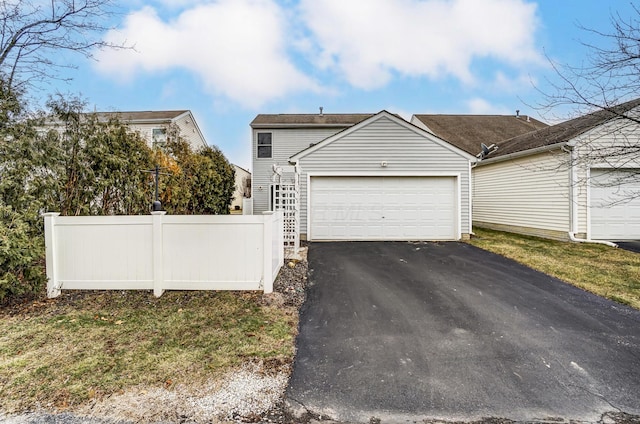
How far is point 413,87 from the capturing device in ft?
50.0

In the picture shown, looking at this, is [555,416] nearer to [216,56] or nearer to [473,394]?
A: [473,394]

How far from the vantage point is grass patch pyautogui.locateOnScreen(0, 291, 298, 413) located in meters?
2.67

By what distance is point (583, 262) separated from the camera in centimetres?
741

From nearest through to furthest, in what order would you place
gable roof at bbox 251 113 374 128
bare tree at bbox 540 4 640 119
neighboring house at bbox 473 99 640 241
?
1. bare tree at bbox 540 4 640 119
2. neighboring house at bbox 473 99 640 241
3. gable roof at bbox 251 113 374 128

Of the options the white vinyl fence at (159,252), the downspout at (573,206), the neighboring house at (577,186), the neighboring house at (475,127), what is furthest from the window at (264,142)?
the downspout at (573,206)

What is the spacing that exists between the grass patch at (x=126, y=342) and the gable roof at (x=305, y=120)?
13.0 meters

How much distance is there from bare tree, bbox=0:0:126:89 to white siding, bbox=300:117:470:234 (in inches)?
246

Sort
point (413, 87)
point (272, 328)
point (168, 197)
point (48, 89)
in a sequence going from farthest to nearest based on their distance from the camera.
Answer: point (413, 87) → point (168, 197) → point (48, 89) → point (272, 328)

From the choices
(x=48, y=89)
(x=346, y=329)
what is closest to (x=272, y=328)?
(x=346, y=329)

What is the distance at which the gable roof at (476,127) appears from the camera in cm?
1927

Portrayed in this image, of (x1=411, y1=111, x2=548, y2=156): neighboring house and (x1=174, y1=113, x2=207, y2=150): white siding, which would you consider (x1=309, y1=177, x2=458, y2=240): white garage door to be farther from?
(x1=174, y1=113, x2=207, y2=150): white siding

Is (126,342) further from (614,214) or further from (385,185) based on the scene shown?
(614,214)

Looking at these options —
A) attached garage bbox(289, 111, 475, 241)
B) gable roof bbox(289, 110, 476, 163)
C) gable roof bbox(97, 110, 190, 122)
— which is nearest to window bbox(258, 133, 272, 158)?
gable roof bbox(97, 110, 190, 122)

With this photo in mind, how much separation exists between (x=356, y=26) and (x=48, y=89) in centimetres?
919
